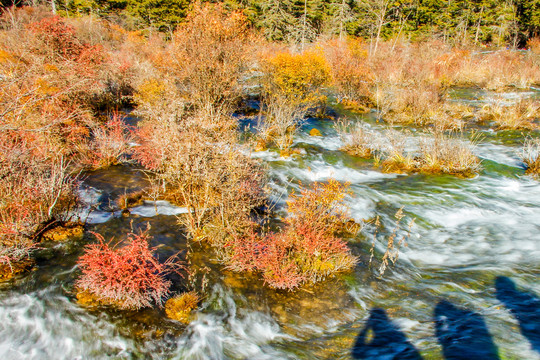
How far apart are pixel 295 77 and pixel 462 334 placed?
33.3 ft

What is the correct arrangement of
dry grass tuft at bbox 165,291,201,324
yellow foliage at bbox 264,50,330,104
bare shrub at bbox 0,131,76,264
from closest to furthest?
dry grass tuft at bbox 165,291,201,324 < bare shrub at bbox 0,131,76,264 < yellow foliage at bbox 264,50,330,104

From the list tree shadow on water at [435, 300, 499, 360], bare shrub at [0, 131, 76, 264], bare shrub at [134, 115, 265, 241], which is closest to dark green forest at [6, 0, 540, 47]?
bare shrub at [134, 115, 265, 241]

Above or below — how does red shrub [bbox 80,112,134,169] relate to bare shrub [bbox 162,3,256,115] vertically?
below

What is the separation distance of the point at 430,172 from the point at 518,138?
492cm

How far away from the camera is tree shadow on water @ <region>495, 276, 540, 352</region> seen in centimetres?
365

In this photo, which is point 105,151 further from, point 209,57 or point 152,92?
point 209,57

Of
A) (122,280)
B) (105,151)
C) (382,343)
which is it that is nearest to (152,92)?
(105,151)

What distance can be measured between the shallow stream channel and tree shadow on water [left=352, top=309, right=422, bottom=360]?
15mm

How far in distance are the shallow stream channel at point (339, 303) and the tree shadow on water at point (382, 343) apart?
0.01 meters

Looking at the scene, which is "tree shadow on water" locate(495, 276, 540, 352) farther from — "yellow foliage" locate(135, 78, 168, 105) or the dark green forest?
the dark green forest

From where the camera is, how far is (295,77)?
12.0 meters

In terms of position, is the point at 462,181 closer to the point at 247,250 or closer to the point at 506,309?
the point at 506,309

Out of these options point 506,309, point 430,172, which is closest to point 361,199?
point 430,172

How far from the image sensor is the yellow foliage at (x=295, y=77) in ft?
39.4
